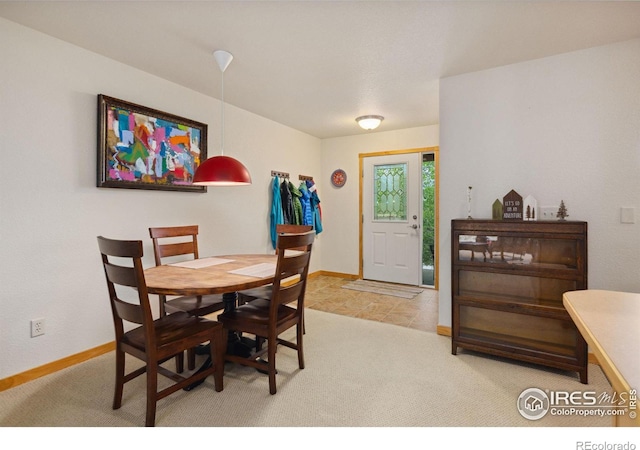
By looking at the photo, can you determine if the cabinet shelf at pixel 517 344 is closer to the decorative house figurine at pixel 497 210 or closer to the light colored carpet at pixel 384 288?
the decorative house figurine at pixel 497 210

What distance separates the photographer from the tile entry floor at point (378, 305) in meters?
3.30

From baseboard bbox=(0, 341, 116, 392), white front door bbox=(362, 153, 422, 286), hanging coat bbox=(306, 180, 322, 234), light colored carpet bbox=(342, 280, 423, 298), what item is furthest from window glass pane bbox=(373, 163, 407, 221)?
baseboard bbox=(0, 341, 116, 392)

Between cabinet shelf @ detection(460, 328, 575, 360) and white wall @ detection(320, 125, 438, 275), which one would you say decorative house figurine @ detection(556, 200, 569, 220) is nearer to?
cabinet shelf @ detection(460, 328, 575, 360)

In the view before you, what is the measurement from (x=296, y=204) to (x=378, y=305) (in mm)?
1750

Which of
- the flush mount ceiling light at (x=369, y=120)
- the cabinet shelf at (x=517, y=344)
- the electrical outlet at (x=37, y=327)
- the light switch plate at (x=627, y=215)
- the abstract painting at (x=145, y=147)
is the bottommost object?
the cabinet shelf at (x=517, y=344)

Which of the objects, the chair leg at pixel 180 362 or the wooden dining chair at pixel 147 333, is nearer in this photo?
the wooden dining chair at pixel 147 333

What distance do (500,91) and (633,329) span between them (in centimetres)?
237

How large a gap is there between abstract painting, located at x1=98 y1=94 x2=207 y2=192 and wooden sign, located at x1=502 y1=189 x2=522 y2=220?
9.02 ft

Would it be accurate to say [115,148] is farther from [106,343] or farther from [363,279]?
[363,279]

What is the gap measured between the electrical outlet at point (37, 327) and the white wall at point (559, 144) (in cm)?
309

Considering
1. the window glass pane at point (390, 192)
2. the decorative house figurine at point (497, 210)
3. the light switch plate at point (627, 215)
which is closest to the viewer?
the light switch plate at point (627, 215)

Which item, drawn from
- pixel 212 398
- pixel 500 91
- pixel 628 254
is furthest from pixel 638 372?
pixel 500 91

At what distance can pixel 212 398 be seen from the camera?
1909 mm

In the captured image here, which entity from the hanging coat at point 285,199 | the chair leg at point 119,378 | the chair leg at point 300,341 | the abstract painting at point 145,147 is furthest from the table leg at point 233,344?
the hanging coat at point 285,199
